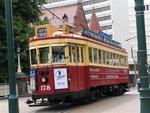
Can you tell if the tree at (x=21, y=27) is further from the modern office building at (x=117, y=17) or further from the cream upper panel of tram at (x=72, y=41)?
the modern office building at (x=117, y=17)

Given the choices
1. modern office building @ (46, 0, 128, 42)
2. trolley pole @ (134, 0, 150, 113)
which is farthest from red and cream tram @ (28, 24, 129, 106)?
modern office building @ (46, 0, 128, 42)

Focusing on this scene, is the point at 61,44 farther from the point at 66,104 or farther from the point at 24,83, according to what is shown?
the point at 24,83

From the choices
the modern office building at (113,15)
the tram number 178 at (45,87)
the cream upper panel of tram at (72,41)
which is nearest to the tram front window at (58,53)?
the cream upper panel of tram at (72,41)

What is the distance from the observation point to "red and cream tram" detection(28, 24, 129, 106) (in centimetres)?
1991

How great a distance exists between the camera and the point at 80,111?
19.2 m

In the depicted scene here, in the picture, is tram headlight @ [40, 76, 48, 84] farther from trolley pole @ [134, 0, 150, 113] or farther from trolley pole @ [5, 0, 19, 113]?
trolley pole @ [134, 0, 150, 113]

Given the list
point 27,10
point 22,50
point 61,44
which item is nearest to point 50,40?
point 61,44

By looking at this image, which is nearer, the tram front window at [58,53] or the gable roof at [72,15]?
the tram front window at [58,53]

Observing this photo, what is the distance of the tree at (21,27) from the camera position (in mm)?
45781

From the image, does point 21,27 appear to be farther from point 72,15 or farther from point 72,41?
point 72,15

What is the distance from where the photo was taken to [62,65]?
787 inches

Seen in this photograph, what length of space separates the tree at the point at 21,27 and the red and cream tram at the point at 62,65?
21934 mm

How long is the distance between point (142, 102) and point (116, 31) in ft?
391

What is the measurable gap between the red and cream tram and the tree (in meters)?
21.9
